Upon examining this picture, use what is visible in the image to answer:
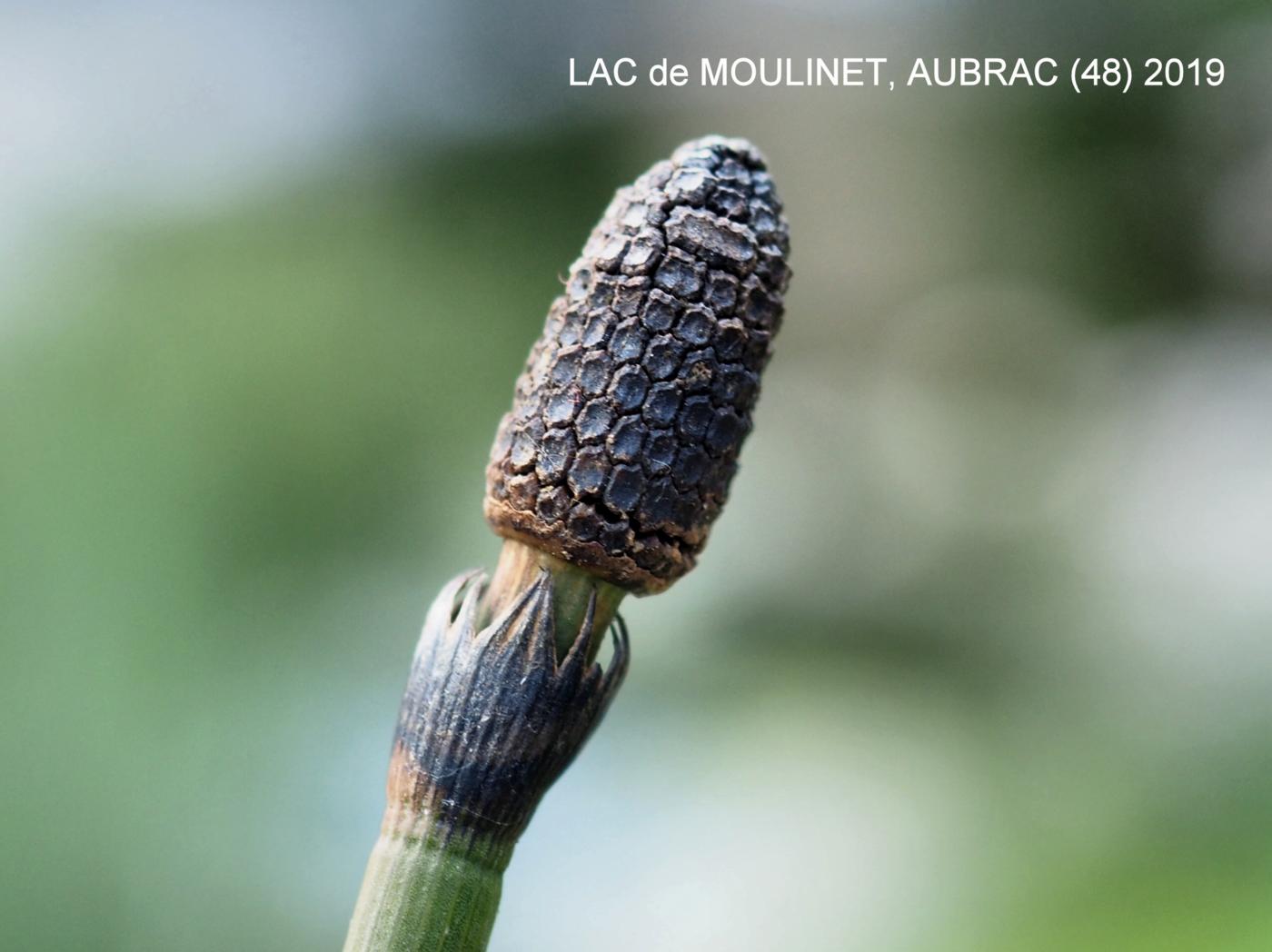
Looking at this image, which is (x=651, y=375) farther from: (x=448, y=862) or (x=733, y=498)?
(x=733, y=498)

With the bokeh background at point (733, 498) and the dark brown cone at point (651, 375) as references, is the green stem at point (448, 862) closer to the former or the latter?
the dark brown cone at point (651, 375)

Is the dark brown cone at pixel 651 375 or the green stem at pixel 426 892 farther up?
the dark brown cone at pixel 651 375

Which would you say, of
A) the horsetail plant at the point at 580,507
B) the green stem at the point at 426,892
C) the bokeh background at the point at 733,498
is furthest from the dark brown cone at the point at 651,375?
the bokeh background at the point at 733,498

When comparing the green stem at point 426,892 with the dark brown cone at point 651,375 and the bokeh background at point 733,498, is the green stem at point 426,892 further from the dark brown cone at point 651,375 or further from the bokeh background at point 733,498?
the bokeh background at point 733,498

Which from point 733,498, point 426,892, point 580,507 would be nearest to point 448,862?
point 426,892

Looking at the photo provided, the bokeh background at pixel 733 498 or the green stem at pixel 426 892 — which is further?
the bokeh background at pixel 733 498
